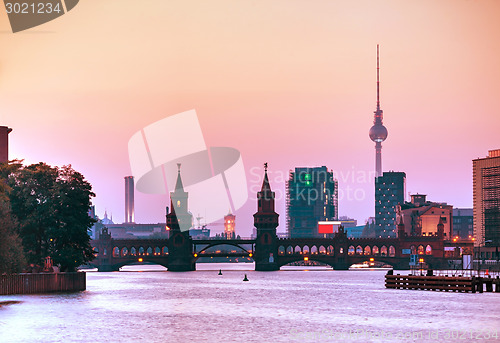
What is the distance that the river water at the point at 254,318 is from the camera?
7619 cm

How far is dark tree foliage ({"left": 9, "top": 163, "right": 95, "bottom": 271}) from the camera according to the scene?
403 ft

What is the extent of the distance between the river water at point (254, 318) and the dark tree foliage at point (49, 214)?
6.54 meters

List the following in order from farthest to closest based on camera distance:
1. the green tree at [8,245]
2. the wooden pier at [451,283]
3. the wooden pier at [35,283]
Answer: the wooden pier at [451,283], the wooden pier at [35,283], the green tree at [8,245]

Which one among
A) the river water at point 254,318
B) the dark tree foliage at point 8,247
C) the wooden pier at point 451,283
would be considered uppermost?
the dark tree foliage at point 8,247

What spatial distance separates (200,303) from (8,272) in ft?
94.8

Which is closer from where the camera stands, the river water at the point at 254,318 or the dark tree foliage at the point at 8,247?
the river water at the point at 254,318

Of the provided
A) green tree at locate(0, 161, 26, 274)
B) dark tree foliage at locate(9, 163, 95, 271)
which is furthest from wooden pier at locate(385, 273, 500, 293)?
green tree at locate(0, 161, 26, 274)

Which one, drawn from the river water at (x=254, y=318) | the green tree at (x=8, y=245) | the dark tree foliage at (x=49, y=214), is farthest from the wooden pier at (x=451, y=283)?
the green tree at (x=8, y=245)

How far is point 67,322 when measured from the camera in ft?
293

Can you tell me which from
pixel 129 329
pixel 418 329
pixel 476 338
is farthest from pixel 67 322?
pixel 476 338

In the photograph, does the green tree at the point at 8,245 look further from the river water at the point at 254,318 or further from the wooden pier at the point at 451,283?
the wooden pier at the point at 451,283

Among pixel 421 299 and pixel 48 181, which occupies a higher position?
pixel 48 181

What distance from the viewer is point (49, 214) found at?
122625 mm

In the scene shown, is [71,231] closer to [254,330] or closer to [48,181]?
[48,181]
